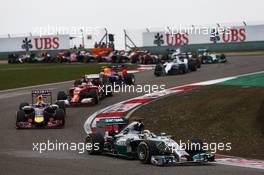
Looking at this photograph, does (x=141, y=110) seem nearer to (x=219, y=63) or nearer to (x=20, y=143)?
(x=20, y=143)

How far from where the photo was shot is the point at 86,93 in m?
26.0

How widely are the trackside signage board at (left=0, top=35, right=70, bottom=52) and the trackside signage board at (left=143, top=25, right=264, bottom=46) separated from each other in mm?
8623

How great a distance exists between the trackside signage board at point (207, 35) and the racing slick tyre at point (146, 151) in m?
43.3

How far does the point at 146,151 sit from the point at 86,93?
506 inches

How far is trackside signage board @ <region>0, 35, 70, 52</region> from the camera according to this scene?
6266 cm

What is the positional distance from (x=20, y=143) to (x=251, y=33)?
4159 cm

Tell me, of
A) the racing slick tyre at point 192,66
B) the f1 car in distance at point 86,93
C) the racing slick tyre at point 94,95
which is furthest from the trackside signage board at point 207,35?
the racing slick tyre at point 94,95

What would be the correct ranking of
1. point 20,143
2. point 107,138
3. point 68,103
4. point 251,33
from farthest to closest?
point 251,33 < point 68,103 < point 20,143 < point 107,138

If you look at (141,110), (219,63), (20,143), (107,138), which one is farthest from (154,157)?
(219,63)

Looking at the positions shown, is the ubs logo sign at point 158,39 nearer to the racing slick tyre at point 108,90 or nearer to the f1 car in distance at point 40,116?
the racing slick tyre at point 108,90

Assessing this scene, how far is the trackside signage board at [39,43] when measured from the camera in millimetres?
62656

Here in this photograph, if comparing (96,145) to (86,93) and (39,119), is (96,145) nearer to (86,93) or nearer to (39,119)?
(39,119)

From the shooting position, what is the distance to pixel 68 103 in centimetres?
2547

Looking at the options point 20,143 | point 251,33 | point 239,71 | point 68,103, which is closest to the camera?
point 20,143
